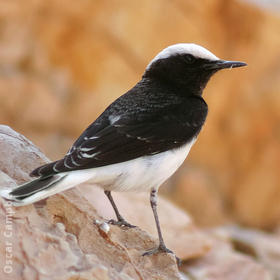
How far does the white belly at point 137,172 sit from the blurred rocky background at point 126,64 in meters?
7.49

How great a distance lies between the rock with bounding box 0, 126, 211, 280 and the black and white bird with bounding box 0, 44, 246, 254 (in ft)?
0.54

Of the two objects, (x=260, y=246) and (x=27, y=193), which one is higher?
(x=27, y=193)

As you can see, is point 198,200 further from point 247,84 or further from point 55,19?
point 55,19

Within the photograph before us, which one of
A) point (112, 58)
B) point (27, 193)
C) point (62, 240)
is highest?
point (112, 58)

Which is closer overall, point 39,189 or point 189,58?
point 39,189

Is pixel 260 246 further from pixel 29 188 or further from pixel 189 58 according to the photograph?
pixel 29 188

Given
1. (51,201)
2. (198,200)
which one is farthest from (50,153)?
(51,201)

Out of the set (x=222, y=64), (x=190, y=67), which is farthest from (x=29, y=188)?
(x=222, y=64)

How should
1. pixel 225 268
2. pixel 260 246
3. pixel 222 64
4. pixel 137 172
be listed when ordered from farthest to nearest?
pixel 260 246 → pixel 225 268 → pixel 222 64 → pixel 137 172

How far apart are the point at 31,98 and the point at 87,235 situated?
27.6 feet

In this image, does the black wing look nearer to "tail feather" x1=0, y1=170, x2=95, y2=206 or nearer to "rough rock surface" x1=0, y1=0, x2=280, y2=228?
"tail feather" x1=0, y1=170, x2=95, y2=206

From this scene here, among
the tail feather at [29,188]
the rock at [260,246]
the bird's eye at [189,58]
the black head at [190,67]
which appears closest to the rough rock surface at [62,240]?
the tail feather at [29,188]

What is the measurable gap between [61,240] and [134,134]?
1.24 m

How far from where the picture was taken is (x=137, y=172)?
545cm
